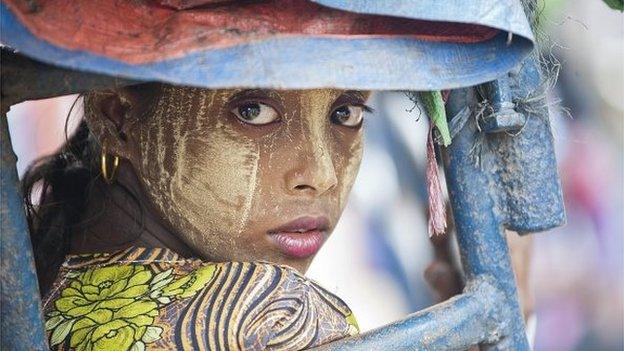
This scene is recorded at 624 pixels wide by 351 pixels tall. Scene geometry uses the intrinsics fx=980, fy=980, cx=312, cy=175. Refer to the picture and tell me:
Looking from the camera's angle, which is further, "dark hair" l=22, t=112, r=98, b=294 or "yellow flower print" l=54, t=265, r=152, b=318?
"dark hair" l=22, t=112, r=98, b=294

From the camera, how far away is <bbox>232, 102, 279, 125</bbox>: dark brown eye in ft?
6.40

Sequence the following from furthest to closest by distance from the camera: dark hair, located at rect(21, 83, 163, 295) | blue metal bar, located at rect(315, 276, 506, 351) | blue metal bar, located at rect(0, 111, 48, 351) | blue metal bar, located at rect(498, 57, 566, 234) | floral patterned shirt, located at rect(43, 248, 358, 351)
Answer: dark hair, located at rect(21, 83, 163, 295) < blue metal bar, located at rect(498, 57, 566, 234) < blue metal bar, located at rect(315, 276, 506, 351) < floral patterned shirt, located at rect(43, 248, 358, 351) < blue metal bar, located at rect(0, 111, 48, 351)

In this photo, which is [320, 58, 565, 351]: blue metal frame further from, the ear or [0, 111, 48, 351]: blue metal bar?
[0, 111, 48, 351]: blue metal bar

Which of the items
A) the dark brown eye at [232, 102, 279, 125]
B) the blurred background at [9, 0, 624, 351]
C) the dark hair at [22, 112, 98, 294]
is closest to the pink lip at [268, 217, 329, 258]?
the dark brown eye at [232, 102, 279, 125]

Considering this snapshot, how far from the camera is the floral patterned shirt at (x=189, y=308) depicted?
1.63m

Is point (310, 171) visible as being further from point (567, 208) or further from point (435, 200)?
point (567, 208)

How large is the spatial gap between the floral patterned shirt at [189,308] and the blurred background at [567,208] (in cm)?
242

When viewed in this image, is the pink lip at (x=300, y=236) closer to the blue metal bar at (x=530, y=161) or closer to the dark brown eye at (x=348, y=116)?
the dark brown eye at (x=348, y=116)

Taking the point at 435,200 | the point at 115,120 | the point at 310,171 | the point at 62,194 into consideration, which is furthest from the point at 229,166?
Answer: the point at 62,194

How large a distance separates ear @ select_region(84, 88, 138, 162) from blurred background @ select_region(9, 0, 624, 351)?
7.00 feet

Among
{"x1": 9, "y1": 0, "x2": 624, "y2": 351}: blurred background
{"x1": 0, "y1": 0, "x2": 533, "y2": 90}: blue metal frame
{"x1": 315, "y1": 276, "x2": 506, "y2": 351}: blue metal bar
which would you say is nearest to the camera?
{"x1": 0, "y1": 0, "x2": 533, "y2": 90}: blue metal frame

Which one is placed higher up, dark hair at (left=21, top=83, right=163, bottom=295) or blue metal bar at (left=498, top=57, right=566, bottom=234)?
dark hair at (left=21, top=83, right=163, bottom=295)

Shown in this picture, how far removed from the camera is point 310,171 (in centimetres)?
196

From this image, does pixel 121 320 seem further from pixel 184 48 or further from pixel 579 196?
pixel 579 196
